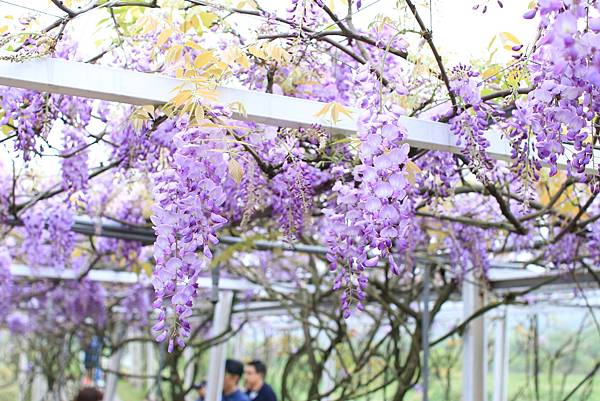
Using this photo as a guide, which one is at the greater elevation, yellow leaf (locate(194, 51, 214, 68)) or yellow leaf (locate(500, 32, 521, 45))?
yellow leaf (locate(500, 32, 521, 45))

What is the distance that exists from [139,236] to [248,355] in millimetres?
7059

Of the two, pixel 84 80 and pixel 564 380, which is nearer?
pixel 84 80

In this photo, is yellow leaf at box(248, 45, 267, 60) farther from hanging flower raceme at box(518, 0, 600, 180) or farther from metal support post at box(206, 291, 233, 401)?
metal support post at box(206, 291, 233, 401)

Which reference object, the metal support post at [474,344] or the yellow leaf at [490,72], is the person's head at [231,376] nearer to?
the metal support post at [474,344]

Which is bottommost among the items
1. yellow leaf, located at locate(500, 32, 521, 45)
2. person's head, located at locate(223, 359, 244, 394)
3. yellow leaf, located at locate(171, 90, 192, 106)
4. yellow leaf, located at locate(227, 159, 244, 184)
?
person's head, located at locate(223, 359, 244, 394)

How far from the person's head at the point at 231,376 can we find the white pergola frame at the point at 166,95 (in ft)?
11.8

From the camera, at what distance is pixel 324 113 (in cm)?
205

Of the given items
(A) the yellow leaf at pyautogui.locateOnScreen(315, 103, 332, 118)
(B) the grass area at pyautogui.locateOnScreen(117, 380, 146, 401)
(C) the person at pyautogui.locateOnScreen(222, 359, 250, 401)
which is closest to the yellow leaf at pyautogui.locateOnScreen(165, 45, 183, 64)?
(A) the yellow leaf at pyautogui.locateOnScreen(315, 103, 332, 118)

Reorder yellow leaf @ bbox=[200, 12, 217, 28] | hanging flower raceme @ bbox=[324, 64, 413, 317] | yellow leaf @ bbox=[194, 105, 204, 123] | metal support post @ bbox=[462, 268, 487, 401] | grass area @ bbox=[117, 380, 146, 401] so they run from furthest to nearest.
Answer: grass area @ bbox=[117, 380, 146, 401], metal support post @ bbox=[462, 268, 487, 401], yellow leaf @ bbox=[200, 12, 217, 28], yellow leaf @ bbox=[194, 105, 204, 123], hanging flower raceme @ bbox=[324, 64, 413, 317]

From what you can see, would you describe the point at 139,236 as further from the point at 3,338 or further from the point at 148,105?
the point at 3,338

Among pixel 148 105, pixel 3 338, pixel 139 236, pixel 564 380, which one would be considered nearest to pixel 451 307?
pixel 564 380

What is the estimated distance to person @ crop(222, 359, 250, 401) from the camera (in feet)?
17.9

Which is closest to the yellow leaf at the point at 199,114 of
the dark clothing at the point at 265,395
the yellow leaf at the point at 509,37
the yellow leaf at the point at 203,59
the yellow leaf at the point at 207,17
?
the yellow leaf at the point at 203,59

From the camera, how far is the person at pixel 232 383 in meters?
5.46
